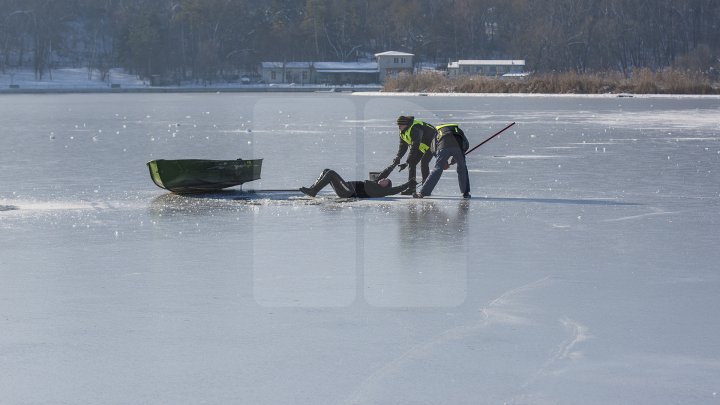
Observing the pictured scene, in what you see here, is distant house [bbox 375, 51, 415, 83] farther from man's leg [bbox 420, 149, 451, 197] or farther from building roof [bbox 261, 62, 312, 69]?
man's leg [bbox 420, 149, 451, 197]

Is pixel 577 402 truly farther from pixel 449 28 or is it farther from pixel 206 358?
pixel 449 28

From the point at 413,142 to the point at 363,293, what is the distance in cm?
726

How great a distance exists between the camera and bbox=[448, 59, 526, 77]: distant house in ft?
455

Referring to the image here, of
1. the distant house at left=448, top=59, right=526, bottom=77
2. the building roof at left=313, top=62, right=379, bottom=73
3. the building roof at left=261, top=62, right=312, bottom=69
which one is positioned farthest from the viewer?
the building roof at left=261, top=62, right=312, bottom=69

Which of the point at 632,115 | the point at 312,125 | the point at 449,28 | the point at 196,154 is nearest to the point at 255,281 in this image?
the point at 196,154

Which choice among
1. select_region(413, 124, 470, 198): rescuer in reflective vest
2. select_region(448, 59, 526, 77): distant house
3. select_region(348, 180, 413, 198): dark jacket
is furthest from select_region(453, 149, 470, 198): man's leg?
select_region(448, 59, 526, 77): distant house

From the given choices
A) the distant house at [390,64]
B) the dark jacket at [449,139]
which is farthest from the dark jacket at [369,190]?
the distant house at [390,64]

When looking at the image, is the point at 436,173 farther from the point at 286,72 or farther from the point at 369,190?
the point at 286,72

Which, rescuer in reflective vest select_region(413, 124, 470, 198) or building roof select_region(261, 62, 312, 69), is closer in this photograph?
rescuer in reflective vest select_region(413, 124, 470, 198)

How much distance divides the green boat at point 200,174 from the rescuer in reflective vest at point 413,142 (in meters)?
2.03

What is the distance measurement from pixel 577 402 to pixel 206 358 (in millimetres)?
2175

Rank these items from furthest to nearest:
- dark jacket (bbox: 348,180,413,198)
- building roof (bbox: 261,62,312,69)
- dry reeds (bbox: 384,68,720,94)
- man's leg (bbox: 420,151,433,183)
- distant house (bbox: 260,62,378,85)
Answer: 1. building roof (bbox: 261,62,312,69)
2. distant house (bbox: 260,62,378,85)
3. dry reeds (bbox: 384,68,720,94)
4. man's leg (bbox: 420,151,433,183)
5. dark jacket (bbox: 348,180,413,198)

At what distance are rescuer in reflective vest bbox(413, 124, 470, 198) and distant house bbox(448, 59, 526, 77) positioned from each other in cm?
12394

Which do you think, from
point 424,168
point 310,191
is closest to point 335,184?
point 310,191
